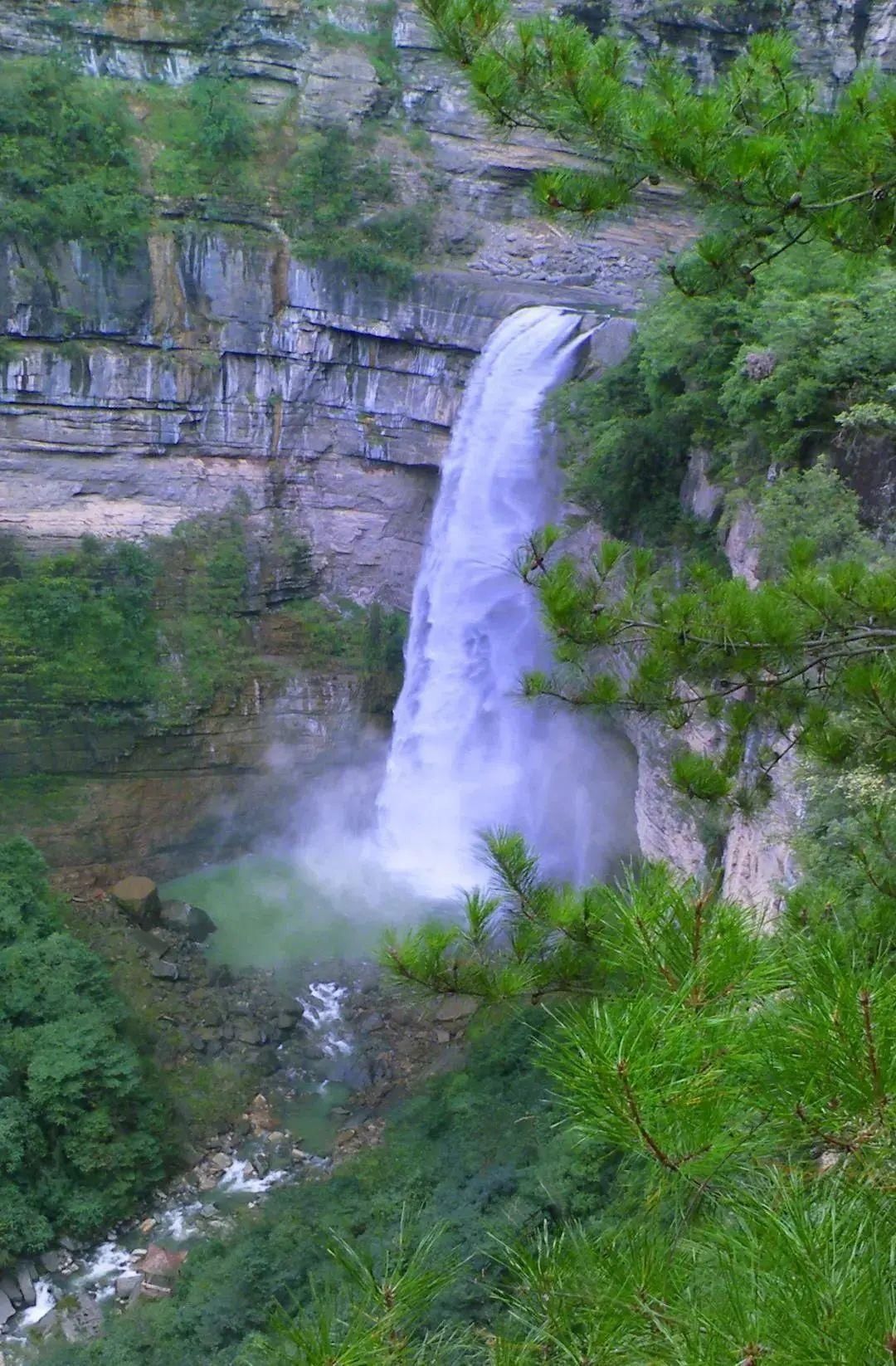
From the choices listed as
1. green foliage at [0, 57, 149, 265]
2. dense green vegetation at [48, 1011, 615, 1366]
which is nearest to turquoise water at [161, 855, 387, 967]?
dense green vegetation at [48, 1011, 615, 1366]

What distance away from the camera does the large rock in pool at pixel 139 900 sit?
12.3m

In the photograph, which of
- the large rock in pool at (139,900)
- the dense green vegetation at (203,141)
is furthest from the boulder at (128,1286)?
the dense green vegetation at (203,141)

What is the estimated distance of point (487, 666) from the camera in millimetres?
13406

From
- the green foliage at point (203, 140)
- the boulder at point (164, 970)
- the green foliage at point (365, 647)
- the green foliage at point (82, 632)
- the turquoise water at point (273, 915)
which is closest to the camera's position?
the boulder at point (164, 970)

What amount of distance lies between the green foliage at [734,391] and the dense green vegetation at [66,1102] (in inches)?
271

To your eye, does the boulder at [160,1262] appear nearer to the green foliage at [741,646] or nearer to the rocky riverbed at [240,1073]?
the rocky riverbed at [240,1073]

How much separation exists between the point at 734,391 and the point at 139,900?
356 inches

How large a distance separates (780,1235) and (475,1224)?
17.6 ft

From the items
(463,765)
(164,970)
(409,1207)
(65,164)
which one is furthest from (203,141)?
(409,1207)

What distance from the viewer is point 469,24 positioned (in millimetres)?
2768

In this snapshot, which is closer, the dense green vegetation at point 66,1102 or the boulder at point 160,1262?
the boulder at point 160,1262

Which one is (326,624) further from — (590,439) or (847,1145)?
(847,1145)

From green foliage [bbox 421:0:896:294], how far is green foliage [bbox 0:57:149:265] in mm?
12129

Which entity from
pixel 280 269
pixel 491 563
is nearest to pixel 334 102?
pixel 280 269
